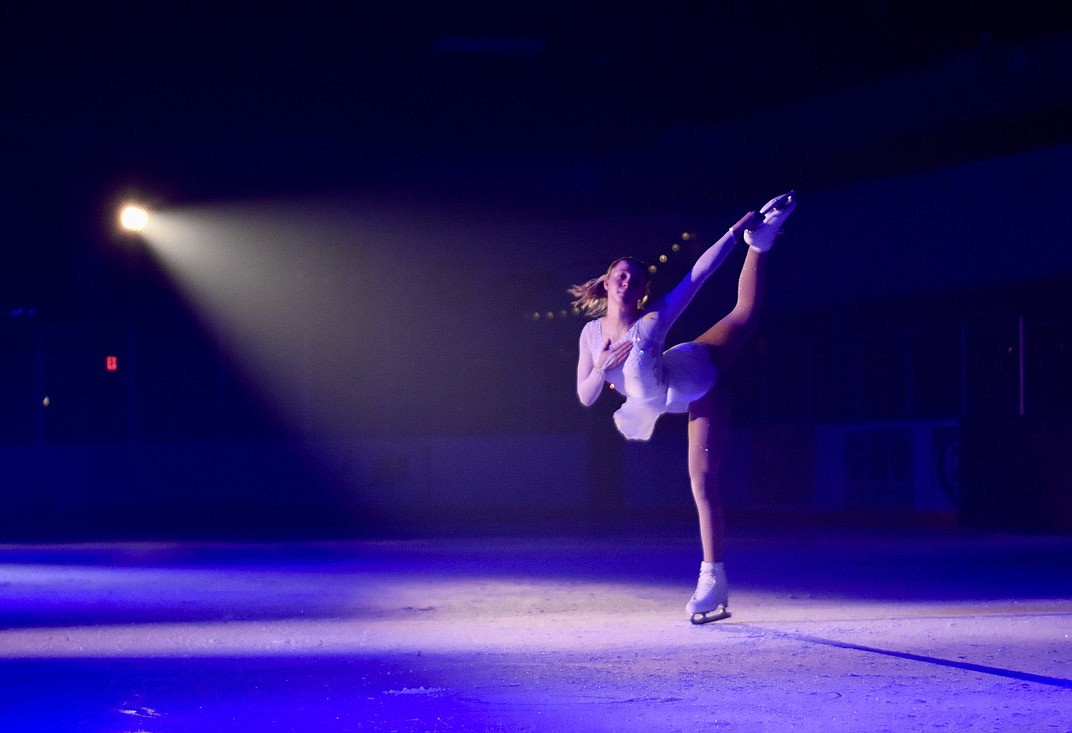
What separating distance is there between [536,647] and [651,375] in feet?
3.60

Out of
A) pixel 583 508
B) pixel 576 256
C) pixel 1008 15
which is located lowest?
pixel 583 508

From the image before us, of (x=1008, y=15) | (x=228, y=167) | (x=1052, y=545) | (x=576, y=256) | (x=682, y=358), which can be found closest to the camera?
(x=682, y=358)

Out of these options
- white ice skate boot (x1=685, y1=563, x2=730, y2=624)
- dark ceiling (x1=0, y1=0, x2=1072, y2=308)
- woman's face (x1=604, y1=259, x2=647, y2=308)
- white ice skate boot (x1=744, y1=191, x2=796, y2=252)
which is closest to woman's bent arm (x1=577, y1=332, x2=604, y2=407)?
woman's face (x1=604, y1=259, x2=647, y2=308)

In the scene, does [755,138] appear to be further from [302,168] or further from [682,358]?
[682,358]

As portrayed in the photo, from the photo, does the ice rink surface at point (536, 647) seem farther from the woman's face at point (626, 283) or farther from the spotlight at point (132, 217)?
the spotlight at point (132, 217)

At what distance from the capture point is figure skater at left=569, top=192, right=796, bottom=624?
526 centimetres

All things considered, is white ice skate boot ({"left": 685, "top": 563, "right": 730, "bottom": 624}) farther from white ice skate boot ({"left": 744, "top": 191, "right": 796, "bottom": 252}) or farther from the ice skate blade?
white ice skate boot ({"left": 744, "top": 191, "right": 796, "bottom": 252})

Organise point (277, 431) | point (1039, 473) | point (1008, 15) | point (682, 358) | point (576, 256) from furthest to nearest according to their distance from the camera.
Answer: point (277, 431)
point (576, 256)
point (1039, 473)
point (1008, 15)
point (682, 358)

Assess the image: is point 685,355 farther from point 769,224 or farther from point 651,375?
point 769,224

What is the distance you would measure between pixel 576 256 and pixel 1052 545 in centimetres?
1041

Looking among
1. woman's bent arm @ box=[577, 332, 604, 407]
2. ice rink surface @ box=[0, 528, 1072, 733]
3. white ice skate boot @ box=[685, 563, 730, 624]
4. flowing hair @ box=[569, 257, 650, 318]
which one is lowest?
ice rink surface @ box=[0, 528, 1072, 733]

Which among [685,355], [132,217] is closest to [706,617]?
[685,355]

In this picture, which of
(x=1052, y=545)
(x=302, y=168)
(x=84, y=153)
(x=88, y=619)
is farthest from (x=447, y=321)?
(x=88, y=619)

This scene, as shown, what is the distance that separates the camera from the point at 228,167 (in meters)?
17.3
